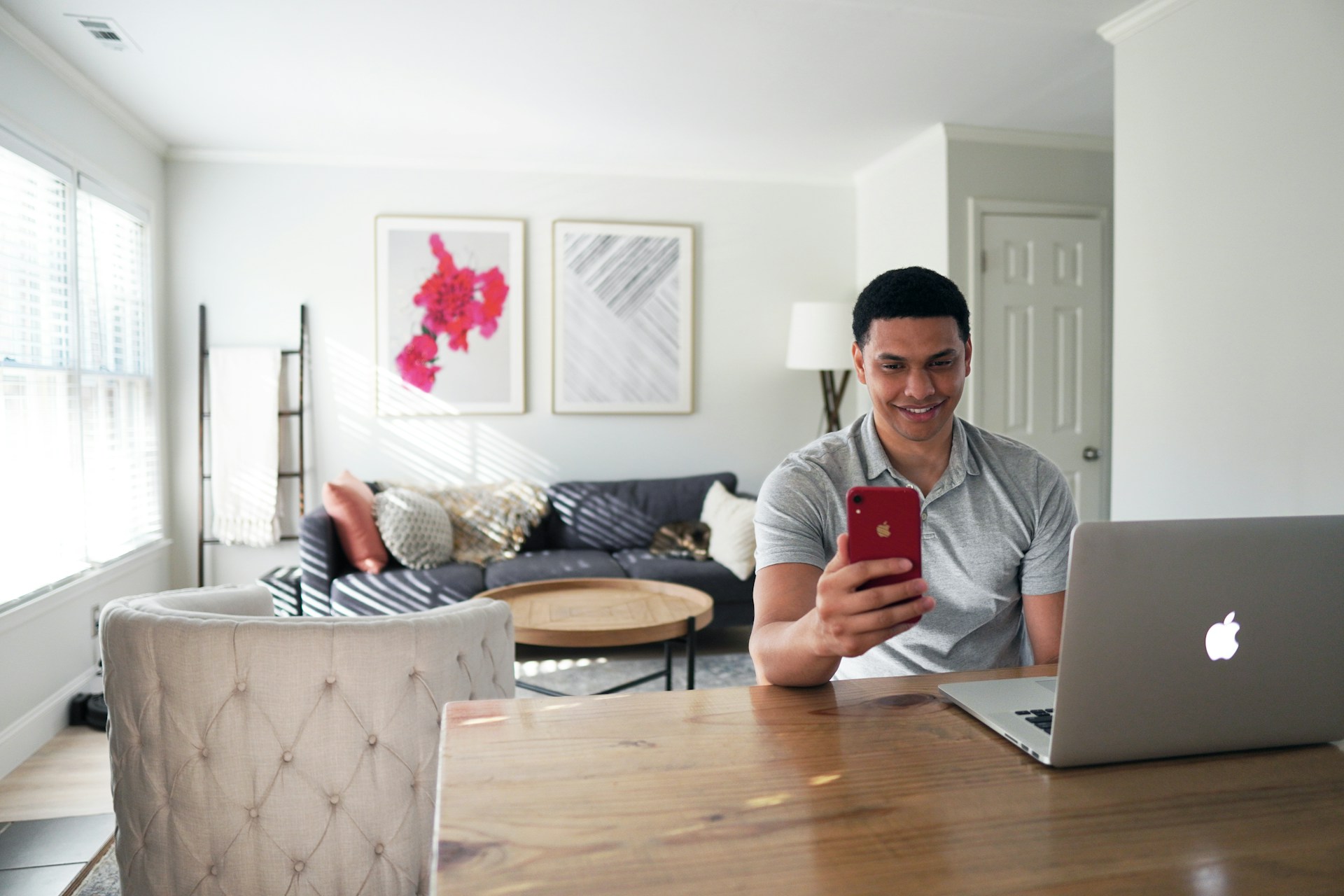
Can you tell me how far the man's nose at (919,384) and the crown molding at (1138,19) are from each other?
2.29 m

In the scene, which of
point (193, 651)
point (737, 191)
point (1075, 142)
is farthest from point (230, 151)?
point (1075, 142)

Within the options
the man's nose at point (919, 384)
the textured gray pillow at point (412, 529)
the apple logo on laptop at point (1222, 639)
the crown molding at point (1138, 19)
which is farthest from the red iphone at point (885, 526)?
the textured gray pillow at point (412, 529)

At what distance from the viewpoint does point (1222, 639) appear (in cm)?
86

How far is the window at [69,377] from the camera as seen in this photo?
9.66 ft

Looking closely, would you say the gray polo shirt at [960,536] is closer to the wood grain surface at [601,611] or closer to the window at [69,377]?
the wood grain surface at [601,611]

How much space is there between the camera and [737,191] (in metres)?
5.02

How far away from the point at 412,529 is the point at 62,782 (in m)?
1.56

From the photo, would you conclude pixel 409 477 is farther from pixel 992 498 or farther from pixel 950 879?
pixel 950 879

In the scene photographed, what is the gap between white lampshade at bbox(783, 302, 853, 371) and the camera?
467cm

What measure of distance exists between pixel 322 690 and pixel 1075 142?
4.43m

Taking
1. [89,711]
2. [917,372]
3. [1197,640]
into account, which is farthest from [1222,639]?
[89,711]

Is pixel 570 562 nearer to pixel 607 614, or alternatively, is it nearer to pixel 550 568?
pixel 550 568

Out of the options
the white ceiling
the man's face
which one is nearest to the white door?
the white ceiling

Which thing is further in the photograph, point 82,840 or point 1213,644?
point 82,840
